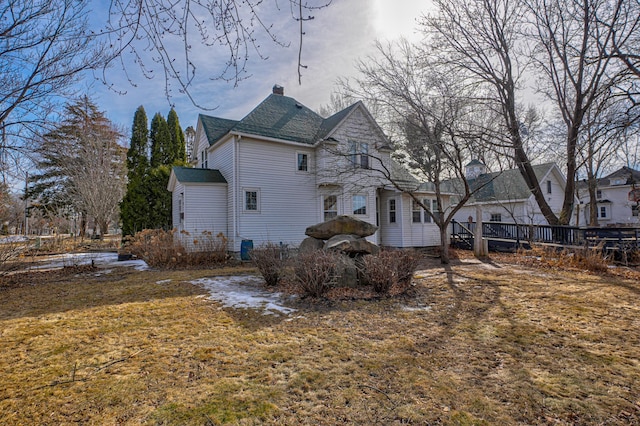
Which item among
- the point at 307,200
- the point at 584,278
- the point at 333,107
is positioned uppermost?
the point at 333,107

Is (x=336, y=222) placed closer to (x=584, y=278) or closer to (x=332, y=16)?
(x=332, y=16)

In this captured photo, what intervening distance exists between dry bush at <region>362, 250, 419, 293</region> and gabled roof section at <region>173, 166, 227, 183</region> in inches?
361

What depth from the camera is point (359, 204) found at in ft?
52.5

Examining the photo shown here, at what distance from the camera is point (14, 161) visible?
8.59 meters

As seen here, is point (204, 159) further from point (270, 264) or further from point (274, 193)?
point (270, 264)

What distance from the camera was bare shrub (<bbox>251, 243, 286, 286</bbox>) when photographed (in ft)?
23.3

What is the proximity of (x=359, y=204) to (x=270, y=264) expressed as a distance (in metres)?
9.56

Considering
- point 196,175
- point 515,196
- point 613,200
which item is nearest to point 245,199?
point 196,175

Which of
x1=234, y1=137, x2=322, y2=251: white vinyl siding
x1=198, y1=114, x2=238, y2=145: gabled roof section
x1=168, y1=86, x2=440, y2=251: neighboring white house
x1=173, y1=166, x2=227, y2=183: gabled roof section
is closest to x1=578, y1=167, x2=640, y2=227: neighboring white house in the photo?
x1=168, y1=86, x2=440, y2=251: neighboring white house

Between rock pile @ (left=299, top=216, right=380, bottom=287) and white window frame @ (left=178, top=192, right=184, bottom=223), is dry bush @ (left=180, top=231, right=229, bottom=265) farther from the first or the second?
rock pile @ (left=299, top=216, right=380, bottom=287)

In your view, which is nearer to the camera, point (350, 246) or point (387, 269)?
point (387, 269)

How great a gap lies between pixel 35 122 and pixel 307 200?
31.9ft

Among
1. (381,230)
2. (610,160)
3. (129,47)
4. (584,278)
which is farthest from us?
(610,160)

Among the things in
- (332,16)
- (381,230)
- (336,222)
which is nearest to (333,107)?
(381,230)
